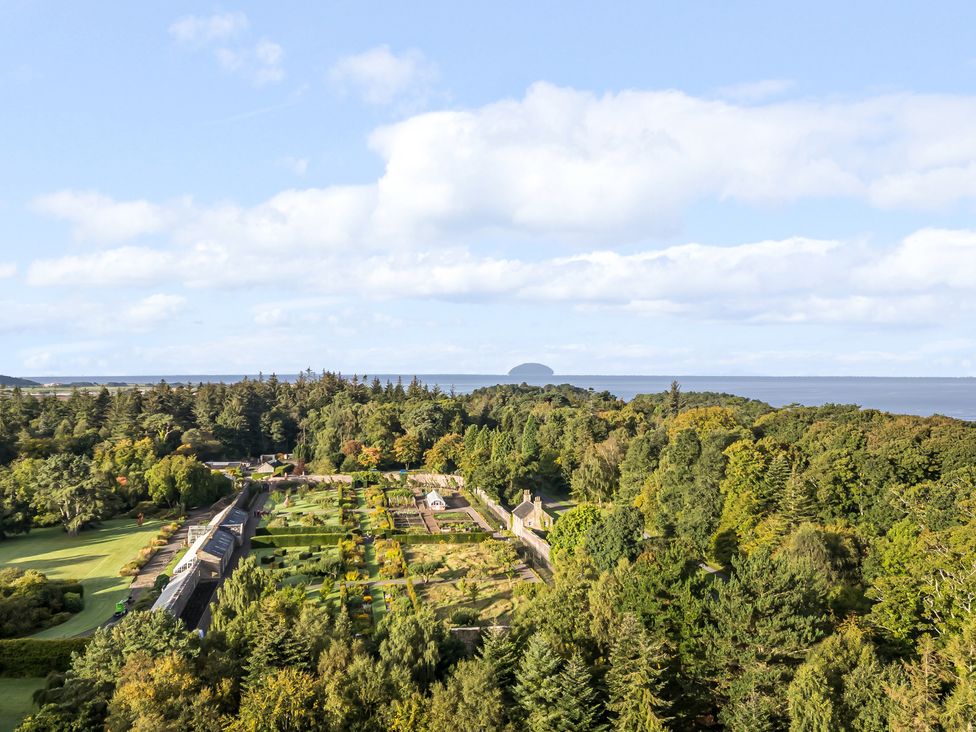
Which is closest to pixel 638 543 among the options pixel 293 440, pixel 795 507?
pixel 795 507

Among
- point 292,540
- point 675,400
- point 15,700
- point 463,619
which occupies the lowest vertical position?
point 15,700

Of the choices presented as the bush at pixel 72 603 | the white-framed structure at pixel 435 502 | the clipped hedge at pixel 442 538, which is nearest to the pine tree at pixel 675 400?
the white-framed structure at pixel 435 502

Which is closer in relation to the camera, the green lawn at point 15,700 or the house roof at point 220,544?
the green lawn at point 15,700

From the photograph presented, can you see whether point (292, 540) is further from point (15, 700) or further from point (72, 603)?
point (15, 700)

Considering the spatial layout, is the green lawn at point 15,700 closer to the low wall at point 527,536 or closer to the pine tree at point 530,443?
the low wall at point 527,536

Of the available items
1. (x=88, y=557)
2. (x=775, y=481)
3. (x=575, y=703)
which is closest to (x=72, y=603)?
(x=88, y=557)

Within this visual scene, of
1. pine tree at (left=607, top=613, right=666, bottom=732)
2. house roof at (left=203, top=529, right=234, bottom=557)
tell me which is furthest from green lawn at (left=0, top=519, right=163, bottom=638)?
pine tree at (left=607, top=613, right=666, bottom=732)

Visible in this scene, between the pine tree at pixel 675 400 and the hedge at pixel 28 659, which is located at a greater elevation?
the pine tree at pixel 675 400
